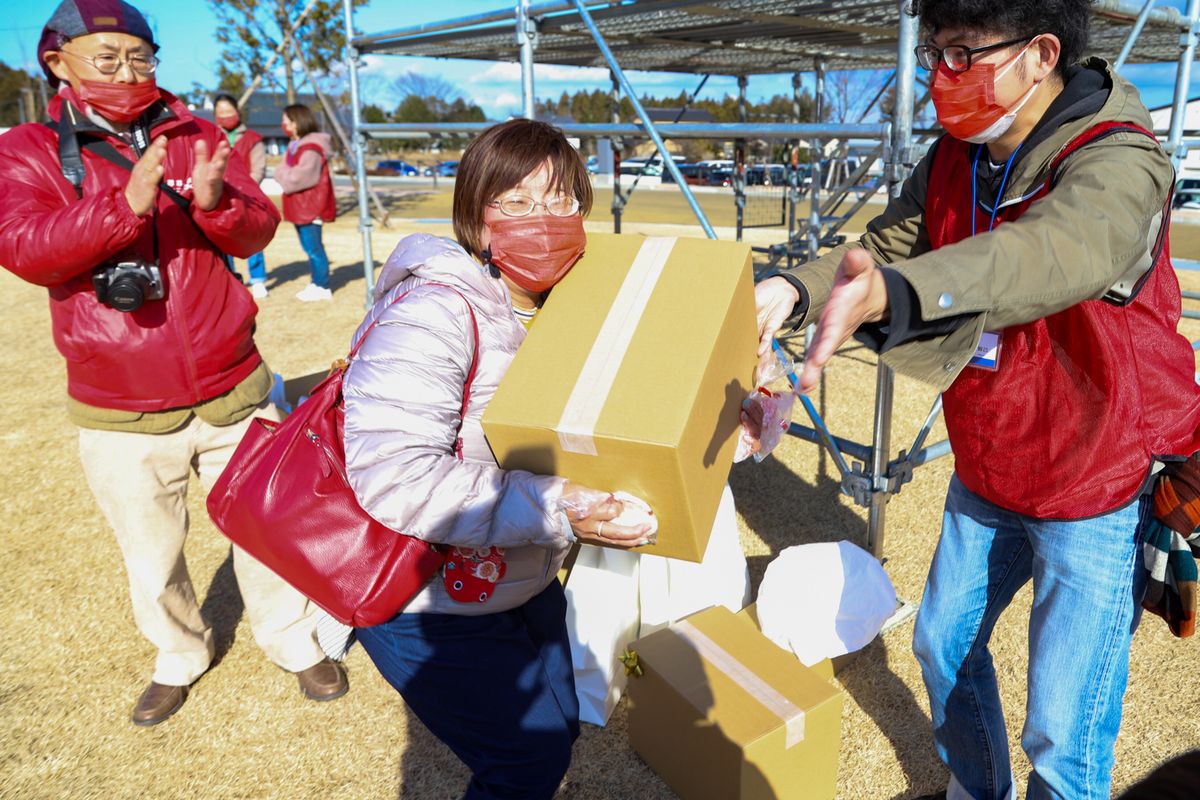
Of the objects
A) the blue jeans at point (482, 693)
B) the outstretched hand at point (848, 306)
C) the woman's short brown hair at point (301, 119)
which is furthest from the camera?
the woman's short brown hair at point (301, 119)

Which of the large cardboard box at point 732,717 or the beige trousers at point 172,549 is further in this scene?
the beige trousers at point 172,549

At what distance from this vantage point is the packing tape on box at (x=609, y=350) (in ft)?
4.36

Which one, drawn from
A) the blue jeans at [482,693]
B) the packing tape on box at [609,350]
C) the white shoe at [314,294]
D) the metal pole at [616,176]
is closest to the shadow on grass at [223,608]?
the blue jeans at [482,693]

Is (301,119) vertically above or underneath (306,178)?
above

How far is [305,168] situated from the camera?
318 inches

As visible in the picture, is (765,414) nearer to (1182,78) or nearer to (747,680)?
(747,680)

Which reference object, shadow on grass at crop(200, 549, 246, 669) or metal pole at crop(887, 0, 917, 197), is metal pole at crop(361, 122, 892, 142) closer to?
metal pole at crop(887, 0, 917, 197)

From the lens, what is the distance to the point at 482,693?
1.58 metres

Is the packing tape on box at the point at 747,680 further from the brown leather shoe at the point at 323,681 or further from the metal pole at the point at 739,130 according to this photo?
the metal pole at the point at 739,130

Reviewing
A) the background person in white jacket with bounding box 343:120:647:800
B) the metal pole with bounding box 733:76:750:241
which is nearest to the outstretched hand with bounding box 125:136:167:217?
the background person in white jacket with bounding box 343:120:647:800

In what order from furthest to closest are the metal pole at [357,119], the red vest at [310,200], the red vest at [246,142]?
the red vest at [310,200] → the red vest at [246,142] → the metal pole at [357,119]

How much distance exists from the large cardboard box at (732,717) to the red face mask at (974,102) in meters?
1.41

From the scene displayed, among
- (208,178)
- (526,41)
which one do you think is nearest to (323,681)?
(208,178)

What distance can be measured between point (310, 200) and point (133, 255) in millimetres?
6442
